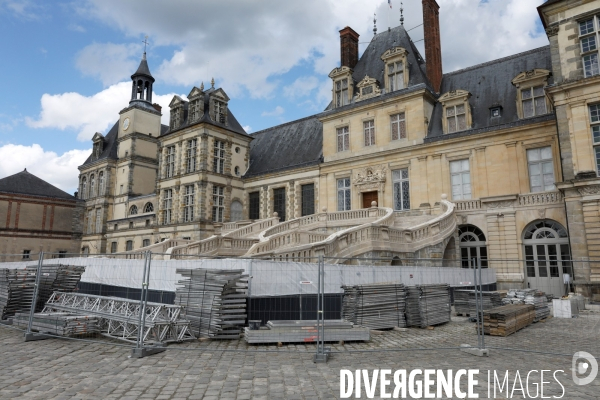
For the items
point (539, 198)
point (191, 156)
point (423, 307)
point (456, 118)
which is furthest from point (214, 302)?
point (191, 156)

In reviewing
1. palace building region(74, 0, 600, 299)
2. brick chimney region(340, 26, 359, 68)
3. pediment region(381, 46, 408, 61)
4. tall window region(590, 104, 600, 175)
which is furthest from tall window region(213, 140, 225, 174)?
tall window region(590, 104, 600, 175)

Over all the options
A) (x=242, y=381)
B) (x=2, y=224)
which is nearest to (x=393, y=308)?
(x=242, y=381)

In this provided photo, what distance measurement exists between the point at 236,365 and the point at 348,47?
29090 millimetres

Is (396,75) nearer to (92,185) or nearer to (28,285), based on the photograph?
(28,285)

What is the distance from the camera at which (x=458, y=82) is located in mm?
27422

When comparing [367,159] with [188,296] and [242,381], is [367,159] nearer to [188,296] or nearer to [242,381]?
[188,296]

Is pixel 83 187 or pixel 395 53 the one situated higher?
pixel 395 53

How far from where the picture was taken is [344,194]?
2847 centimetres

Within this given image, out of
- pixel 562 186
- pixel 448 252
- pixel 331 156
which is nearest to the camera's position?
pixel 562 186

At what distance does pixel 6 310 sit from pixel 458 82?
89.9ft

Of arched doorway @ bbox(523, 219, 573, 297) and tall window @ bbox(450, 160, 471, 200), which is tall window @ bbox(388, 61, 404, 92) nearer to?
tall window @ bbox(450, 160, 471, 200)

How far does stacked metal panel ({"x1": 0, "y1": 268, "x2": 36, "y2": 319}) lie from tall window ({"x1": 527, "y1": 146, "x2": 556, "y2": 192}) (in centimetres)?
2288

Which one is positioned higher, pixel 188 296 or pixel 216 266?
pixel 216 266

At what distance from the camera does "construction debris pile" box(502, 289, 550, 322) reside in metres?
13.3
